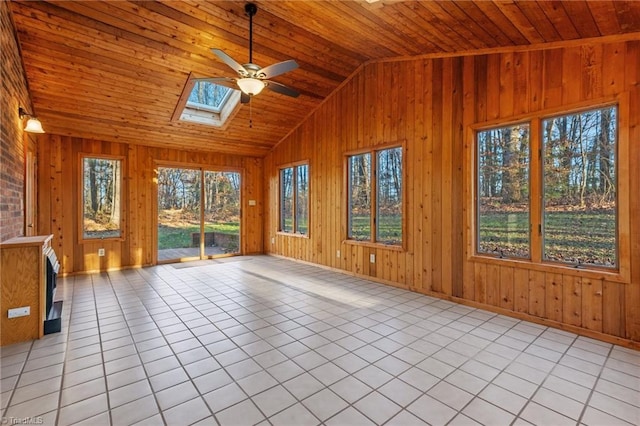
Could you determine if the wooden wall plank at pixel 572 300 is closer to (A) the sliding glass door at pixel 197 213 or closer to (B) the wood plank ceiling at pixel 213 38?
(B) the wood plank ceiling at pixel 213 38

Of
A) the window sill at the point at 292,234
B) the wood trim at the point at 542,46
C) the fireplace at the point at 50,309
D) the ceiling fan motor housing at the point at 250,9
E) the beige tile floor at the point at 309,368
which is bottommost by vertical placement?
the beige tile floor at the point at 309,368

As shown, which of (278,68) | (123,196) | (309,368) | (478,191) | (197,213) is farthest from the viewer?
(197,213)

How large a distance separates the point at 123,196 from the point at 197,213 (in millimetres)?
1499

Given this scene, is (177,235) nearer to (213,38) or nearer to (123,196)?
(123,196)

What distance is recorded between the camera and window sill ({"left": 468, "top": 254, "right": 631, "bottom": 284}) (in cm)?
286

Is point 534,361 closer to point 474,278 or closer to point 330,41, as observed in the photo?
point 474,278

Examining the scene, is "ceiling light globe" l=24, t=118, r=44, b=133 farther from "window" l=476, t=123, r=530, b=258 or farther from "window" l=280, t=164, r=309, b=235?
"window" l=476, t=123, r=530, b=258

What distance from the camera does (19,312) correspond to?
9.16ft

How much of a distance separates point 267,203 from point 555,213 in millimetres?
6168

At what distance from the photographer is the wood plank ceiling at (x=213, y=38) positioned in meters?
2.95

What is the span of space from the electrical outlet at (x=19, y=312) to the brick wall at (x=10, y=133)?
0.71m

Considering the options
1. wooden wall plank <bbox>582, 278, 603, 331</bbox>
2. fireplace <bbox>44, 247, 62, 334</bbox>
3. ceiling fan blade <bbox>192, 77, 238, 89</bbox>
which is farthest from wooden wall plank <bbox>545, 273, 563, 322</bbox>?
fireplace <bbox>44, 247, 62, 334</bbox>

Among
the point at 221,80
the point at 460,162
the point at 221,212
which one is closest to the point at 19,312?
the point at 221,80

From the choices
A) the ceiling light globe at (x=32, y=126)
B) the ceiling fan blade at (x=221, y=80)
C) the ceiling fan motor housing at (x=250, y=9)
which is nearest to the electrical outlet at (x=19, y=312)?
the ceiling light globe at (x=32, y=126)
